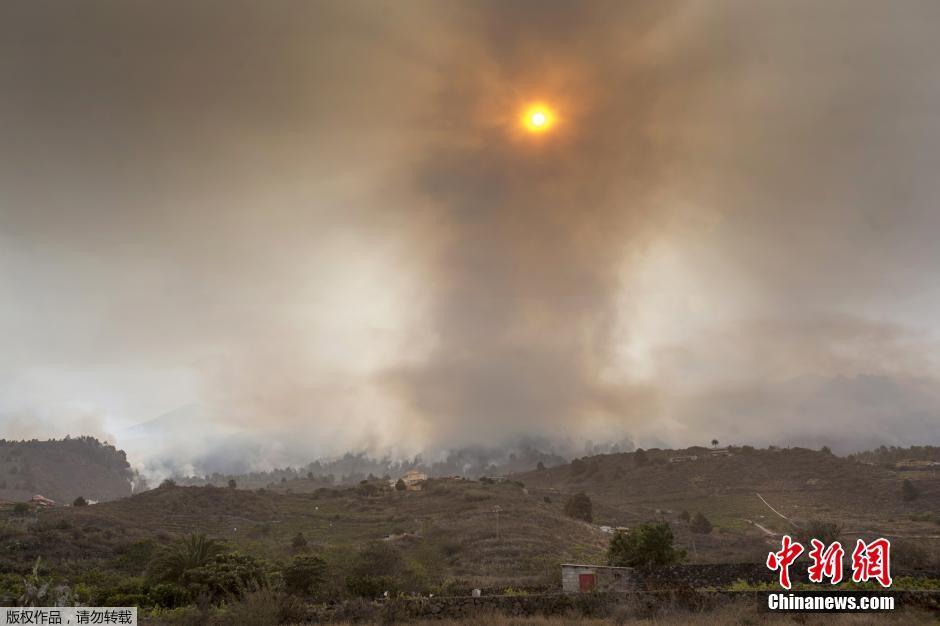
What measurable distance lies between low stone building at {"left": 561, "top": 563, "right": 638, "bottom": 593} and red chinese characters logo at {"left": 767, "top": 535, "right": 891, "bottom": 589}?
8030mm

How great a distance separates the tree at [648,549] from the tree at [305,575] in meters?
19.4

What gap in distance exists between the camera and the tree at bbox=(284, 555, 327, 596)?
31547mm

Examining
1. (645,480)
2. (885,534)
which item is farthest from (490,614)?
(645,480)

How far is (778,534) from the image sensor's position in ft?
218

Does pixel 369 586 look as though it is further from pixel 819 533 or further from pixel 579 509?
pixel 579 509

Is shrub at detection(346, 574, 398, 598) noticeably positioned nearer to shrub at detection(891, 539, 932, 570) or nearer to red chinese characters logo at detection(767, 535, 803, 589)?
red chinese characters logo at detection(767, 535, 803, 589)

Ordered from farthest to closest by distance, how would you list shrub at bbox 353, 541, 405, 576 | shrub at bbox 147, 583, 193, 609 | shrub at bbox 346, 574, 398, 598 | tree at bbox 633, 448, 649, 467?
tree at bbox 633, 448, 649, 467
shrub at bbox 353, 541, 405, 576
shrub at bbox 346, 574, 398, 598
shrub at bbox 147, 583, 193, 609

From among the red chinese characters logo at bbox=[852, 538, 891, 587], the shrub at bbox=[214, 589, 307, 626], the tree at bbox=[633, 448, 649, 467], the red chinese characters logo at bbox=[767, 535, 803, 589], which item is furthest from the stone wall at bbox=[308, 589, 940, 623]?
the tree at bbox=[633, 448, 649, 467]

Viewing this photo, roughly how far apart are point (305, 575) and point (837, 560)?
27374 millimetres

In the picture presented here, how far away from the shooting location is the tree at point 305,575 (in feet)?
104

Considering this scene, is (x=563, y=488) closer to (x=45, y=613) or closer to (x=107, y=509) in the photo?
(x=107, y=509)

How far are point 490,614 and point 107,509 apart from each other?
77.8 metres

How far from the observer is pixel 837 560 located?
26594 millimetres

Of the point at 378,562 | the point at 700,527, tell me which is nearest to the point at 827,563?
the point at 378,562
